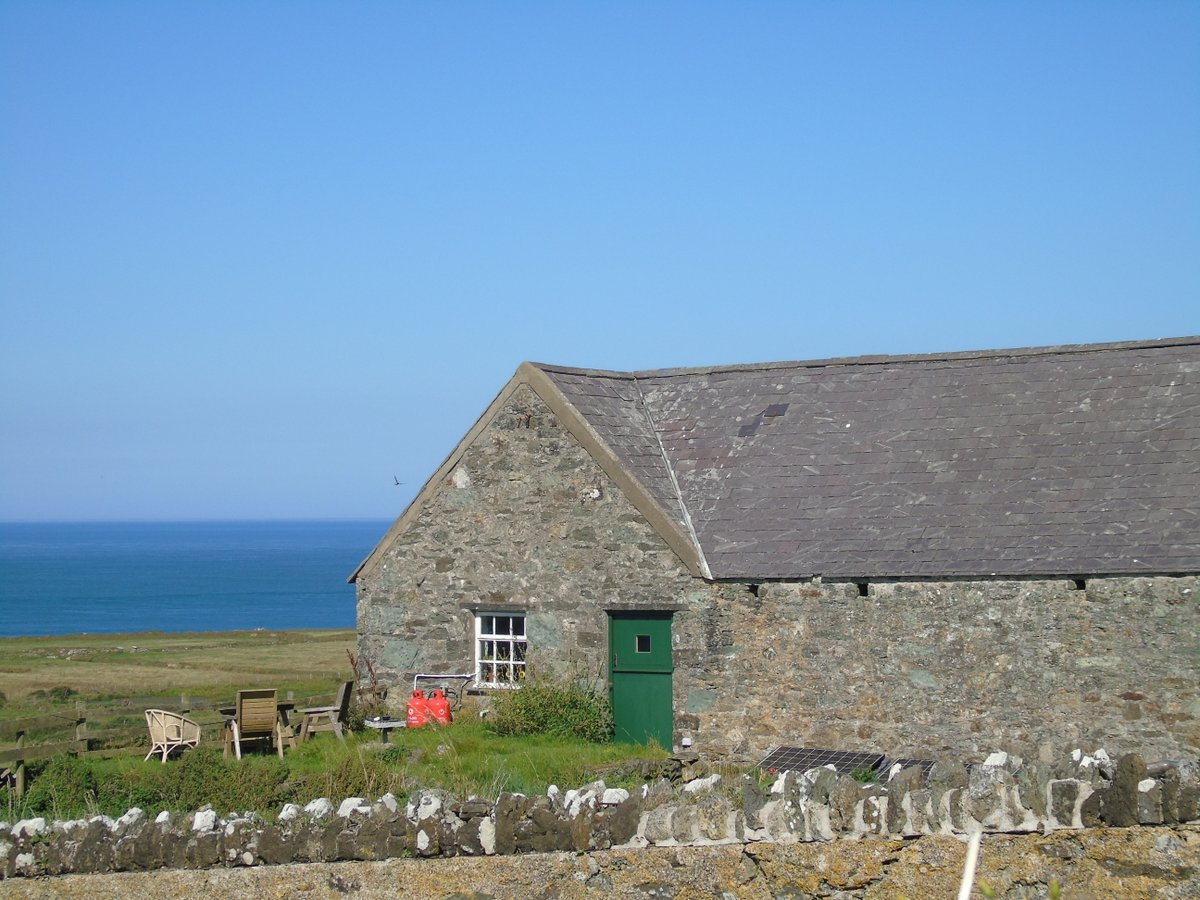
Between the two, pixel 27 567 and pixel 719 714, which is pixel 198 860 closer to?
pixel 719 714

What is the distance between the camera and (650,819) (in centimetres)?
981

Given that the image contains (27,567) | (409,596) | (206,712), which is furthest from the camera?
(27,567)

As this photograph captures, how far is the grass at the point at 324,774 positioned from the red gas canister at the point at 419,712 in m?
1.10

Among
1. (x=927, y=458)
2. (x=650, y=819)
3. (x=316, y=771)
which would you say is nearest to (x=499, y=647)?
(x=316, y=771)

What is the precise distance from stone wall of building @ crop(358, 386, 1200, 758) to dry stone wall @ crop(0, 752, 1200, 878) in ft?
27.4

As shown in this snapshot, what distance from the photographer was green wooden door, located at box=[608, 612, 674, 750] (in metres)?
20.0

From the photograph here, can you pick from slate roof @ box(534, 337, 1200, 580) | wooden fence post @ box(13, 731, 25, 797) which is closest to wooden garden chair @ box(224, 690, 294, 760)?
wooden fence post @ box(13, 731, 25, 797)

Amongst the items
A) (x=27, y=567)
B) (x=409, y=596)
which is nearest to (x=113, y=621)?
(x=409, y=596)

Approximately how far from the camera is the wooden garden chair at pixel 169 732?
1883cm

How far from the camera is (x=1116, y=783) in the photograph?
28.2 feet

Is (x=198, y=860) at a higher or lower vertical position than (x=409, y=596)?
lower

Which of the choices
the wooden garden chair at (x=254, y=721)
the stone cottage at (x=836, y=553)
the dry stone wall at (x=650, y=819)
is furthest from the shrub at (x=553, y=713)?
the dry stone wall at (x=650, y=819)

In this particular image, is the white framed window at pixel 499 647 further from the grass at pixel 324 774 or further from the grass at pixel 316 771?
the grass at pixel 324 774

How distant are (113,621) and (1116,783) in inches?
3454
